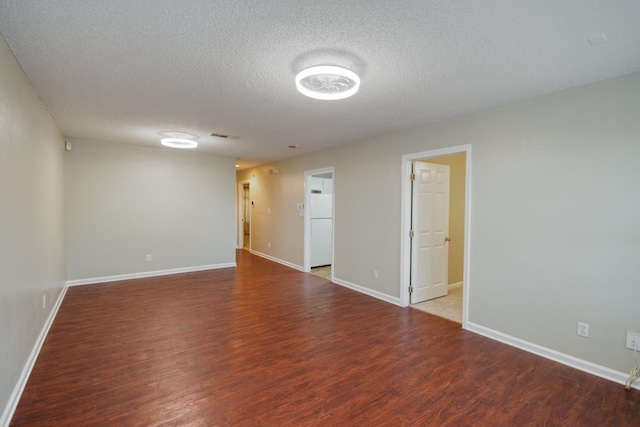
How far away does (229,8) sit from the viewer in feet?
5.14

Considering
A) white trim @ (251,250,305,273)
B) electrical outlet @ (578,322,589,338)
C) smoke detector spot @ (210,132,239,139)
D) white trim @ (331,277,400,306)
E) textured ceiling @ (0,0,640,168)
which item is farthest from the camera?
white trim @ (251,250,305,273)

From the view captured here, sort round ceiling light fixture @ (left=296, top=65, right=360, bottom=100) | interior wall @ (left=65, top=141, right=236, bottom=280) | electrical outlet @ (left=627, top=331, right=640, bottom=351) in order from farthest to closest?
interior wall @ (left=65, top=141, right=236, bottom=280) → electrical outlet @ (left=627, top=331, right=640, bottom=351) → round ceiling light fixture @ (left=296, top=65, right=360, bottom=100)

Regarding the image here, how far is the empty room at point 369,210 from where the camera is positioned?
70.9 inches

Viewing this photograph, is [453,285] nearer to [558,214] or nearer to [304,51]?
[558,214]

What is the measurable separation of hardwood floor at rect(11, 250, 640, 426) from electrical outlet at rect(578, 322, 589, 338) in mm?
318

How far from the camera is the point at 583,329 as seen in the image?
2.49 m

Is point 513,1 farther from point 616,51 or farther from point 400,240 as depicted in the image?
point 400,240

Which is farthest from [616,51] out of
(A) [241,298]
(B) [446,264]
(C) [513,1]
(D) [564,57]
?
(A) [241,298]

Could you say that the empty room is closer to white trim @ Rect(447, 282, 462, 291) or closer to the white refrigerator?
white trim @ Rect(447, 282, 462, 291)

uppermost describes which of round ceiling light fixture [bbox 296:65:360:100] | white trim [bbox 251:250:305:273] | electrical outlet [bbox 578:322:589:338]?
round ceiling light fixture [bbox 296:65:360:100]

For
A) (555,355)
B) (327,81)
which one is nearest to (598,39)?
(327,81)

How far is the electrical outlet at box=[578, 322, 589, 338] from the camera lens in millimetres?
2471

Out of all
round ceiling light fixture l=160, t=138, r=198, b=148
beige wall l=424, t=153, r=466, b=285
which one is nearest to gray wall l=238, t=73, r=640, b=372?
beige wall l=424, t=153, r=466, b=285

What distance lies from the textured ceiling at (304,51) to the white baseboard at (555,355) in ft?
7.69
